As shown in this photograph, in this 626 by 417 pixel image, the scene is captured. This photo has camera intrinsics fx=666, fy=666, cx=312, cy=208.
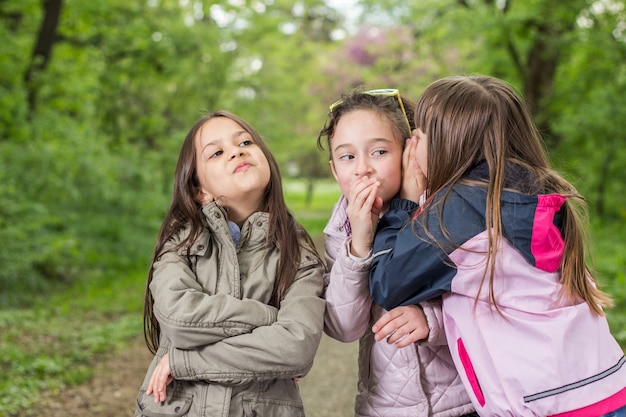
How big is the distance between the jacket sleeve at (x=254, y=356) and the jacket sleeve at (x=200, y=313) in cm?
3

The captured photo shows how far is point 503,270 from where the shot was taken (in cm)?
197

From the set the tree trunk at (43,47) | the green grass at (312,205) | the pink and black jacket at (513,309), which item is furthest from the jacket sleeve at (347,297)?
the green grass at (312,205)

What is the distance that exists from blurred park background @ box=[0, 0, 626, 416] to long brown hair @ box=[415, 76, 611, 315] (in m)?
3.16

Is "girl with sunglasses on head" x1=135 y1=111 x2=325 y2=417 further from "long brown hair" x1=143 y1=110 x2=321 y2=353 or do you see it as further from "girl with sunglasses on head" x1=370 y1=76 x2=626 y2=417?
"girl with sunglasses on head" x1=370 y1=76 x2=626 y2=417

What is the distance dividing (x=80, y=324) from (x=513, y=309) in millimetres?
5918

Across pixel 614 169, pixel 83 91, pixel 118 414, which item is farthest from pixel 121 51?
pixel 614 169

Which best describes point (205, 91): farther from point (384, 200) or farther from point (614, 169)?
point (384, 200)

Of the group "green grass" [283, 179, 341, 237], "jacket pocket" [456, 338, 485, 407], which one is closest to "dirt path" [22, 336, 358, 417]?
"jacket pocket" [456, 338, 485, 407]

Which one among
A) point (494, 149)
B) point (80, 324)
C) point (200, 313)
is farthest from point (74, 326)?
point (494, 149)

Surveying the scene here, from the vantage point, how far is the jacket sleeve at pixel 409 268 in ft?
6.52

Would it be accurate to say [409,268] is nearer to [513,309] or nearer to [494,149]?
[513,309]

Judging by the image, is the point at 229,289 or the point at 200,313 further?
the point at 229,289

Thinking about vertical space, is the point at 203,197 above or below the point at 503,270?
above

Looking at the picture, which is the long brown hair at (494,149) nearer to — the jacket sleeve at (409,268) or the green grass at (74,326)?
the jacket sleeve at (409,268)
